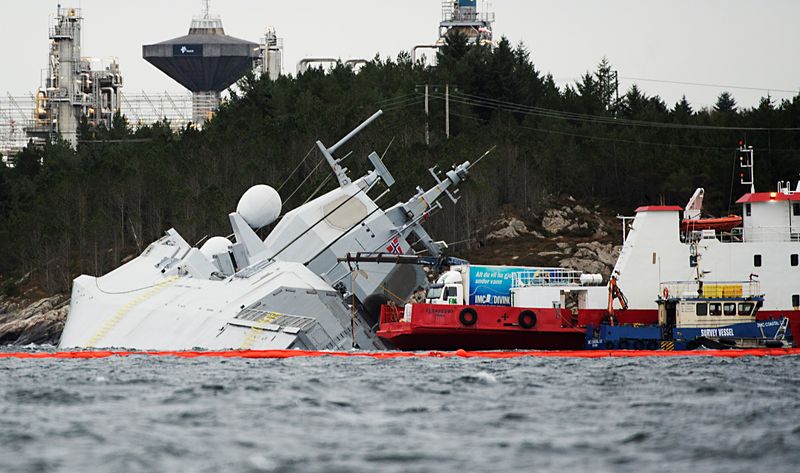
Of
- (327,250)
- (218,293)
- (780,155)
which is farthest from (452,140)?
(218,293)

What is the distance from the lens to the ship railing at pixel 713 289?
1930 inches

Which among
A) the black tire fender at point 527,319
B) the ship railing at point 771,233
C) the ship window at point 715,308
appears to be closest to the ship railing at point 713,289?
the ship window at point 715,308

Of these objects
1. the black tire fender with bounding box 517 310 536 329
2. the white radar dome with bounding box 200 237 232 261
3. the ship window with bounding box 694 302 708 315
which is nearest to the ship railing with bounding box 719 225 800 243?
the ship window with bounding box 694 302 708 315

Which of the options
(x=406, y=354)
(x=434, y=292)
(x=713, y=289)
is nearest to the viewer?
(x=406, y=354)

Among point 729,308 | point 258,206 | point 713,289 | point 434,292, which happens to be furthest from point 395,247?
point 729,308

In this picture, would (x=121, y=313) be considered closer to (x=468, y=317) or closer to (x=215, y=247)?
(x=215, y=247)

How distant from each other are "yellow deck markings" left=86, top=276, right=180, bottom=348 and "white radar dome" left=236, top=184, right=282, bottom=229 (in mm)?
5837

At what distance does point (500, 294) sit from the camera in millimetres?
54656

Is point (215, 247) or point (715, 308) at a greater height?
point (215, 247)

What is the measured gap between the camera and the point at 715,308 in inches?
1907

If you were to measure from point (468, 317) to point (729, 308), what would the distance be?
31.7 feet

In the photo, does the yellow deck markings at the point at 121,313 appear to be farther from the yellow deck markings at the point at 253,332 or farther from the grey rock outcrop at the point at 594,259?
the grey rock outcrop at the point at 594,259

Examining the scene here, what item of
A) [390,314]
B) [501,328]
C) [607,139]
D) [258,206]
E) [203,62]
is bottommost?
[501,328]

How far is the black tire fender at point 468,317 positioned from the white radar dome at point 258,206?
1486 centimetres
